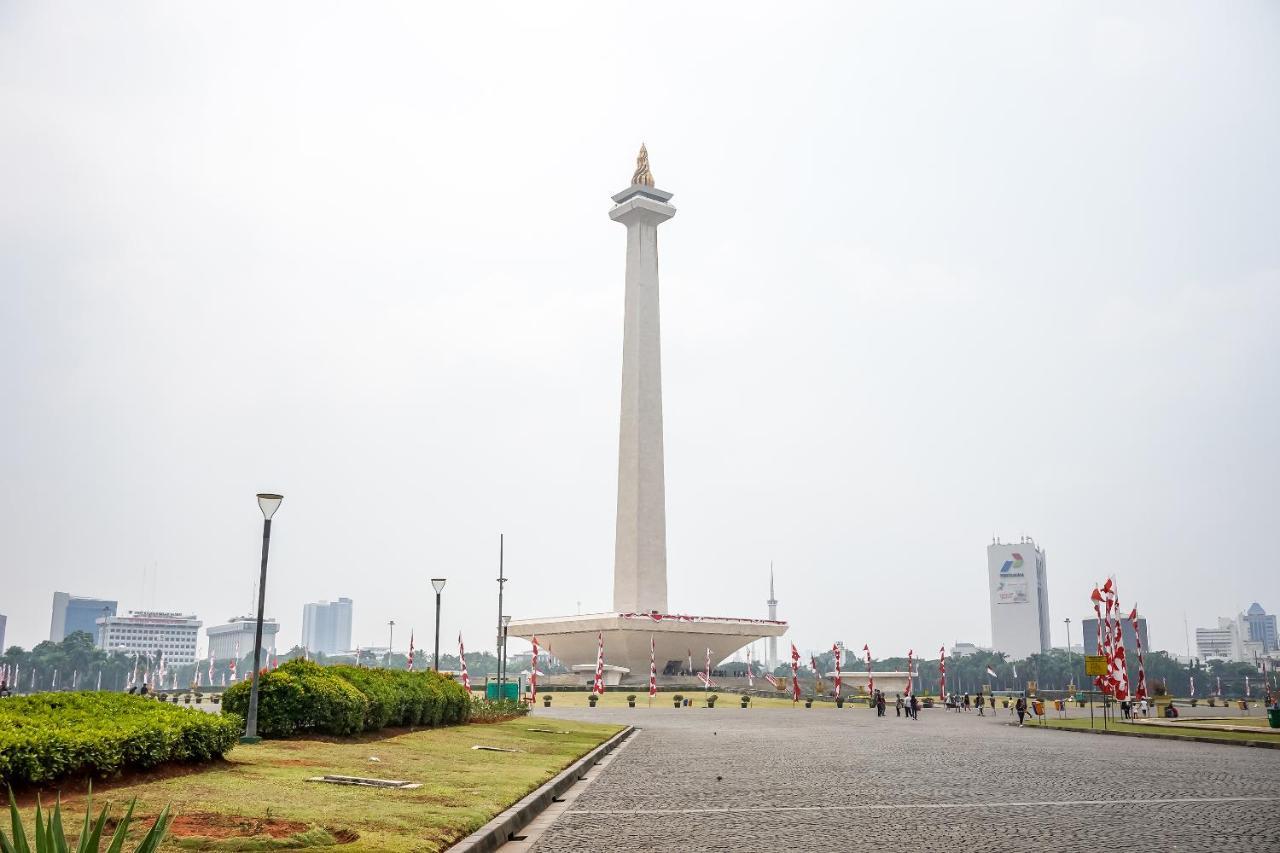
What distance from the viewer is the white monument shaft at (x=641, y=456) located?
8688 cm

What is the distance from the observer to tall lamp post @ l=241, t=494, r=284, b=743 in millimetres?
19203

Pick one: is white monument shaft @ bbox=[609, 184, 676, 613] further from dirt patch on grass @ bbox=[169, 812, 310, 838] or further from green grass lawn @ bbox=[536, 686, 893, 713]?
dirt patch on grass @ bbox=[169, 812, 310, 838]

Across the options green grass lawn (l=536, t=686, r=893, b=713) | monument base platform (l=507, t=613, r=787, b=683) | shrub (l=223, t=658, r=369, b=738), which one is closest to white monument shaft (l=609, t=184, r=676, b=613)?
monument base platform (l=507, t=613, r=787, b=683)

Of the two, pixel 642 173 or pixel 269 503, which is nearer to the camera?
pixel 269 503

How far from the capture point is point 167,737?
13.6m

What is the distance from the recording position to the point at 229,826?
32.8 ft

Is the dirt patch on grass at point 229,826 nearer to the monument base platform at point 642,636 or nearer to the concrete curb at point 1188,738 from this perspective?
the concrete curb at point 1188,738

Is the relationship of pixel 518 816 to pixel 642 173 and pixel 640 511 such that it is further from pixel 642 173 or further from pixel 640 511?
pixel 642 173

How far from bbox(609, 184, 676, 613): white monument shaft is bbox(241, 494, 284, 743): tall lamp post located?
65500mm

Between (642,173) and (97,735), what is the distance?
87075 millimetres

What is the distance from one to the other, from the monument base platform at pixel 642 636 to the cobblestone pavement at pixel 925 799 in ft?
193

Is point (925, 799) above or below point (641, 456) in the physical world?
below

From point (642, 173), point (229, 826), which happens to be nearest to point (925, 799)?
point (229, 826)

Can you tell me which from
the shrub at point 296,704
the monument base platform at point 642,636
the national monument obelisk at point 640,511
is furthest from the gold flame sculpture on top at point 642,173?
the shrub at point 296,704
